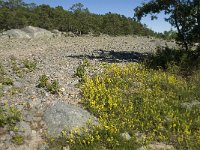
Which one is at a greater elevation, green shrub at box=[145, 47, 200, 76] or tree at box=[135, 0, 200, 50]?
tree at box=[135, 0, 200, 50]

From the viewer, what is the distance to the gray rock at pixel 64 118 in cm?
1121

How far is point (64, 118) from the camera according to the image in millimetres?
11586

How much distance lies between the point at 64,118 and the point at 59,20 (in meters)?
48.4

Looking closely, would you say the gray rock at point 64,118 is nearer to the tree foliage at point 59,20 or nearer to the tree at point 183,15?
the tree at point 183,15

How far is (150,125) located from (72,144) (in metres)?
2.57

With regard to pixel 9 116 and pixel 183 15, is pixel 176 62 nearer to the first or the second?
pixel 183 15

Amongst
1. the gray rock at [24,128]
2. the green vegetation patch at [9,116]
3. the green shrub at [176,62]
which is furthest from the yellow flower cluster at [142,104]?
the green vegetation patch at [9,116]

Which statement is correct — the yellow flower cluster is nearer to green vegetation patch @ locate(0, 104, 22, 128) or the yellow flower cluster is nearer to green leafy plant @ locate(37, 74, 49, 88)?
green leafy plant @ locate(37, 74, 49, 88)

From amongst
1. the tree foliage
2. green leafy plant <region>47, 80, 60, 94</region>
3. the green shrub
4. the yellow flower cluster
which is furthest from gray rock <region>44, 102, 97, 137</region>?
the tree foliage

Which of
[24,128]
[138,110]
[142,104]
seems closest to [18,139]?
[24,128]

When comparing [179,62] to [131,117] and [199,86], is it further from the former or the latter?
[131,117]

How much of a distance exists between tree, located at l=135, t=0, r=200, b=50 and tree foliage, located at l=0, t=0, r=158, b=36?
35555 mm

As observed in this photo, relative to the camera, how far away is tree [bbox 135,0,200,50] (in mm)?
18728

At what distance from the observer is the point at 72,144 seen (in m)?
10.5
